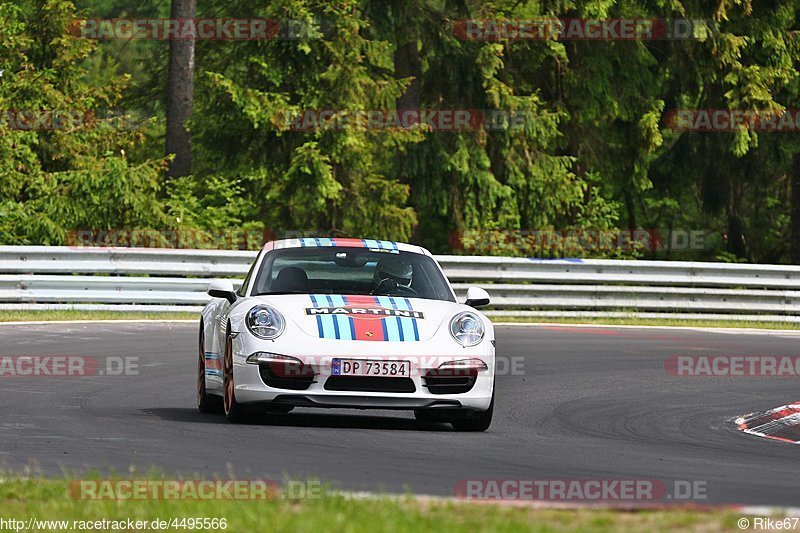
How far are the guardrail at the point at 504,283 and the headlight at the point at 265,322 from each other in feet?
38.3

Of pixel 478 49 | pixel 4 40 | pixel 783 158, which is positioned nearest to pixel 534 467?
pixel 4 40

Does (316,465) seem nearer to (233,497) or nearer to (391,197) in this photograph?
(233,497)

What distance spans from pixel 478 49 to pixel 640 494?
2392 centimetres

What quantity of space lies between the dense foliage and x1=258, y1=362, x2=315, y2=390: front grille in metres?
16.2

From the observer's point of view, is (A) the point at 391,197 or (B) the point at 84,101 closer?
(B) the point at 84,101

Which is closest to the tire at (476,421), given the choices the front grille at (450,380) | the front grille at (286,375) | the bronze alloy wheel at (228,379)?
the front grille at (450,380)

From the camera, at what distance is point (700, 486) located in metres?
8.09

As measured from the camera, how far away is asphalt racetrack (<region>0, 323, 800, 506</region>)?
333 inches

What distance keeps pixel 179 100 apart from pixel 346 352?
2262cm

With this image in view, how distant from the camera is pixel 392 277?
12.1m

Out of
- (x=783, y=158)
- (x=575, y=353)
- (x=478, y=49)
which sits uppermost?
(x=478, y=49)

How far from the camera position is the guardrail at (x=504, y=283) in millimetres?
22172

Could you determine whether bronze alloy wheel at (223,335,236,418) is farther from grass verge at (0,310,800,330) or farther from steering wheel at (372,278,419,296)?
grass verge at (0,310,800,330)

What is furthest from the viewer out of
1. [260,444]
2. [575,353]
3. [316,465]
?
[575,353]
